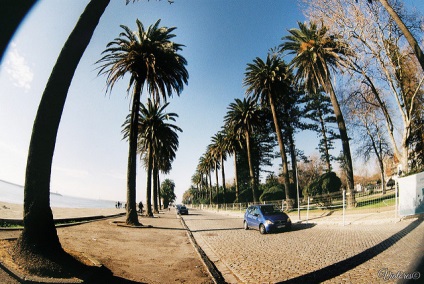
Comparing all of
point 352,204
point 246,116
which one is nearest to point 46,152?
point 352,204

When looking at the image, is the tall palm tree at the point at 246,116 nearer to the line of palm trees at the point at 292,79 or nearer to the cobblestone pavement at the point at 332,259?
the line of palm trees at the point at 292,79

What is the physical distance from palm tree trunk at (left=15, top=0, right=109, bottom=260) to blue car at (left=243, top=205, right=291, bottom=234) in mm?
11118

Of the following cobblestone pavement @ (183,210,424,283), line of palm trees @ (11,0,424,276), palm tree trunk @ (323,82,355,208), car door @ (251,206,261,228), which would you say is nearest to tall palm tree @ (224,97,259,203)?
palm tree trunk @ (323,82,355,208)

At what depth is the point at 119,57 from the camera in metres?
18.1

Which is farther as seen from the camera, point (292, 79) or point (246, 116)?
point (246, 116)

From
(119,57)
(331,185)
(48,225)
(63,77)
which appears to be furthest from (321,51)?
(48,225)

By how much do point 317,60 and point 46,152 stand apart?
25719 mm

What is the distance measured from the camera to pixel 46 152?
18.0 ft

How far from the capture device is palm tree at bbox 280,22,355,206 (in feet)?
70.3

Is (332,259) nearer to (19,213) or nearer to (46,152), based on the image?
(46,152)

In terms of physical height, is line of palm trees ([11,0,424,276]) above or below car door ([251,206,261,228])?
above

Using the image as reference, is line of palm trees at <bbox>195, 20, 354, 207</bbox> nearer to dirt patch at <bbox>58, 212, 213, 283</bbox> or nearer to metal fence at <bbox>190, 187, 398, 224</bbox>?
metal fence at <bbox>190, 187, 398, 224</bbox>

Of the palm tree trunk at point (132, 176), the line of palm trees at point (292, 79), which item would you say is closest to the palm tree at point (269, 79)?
the line of palm trees at point (292, 79)

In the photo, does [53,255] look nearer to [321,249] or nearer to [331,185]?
[321,249]
